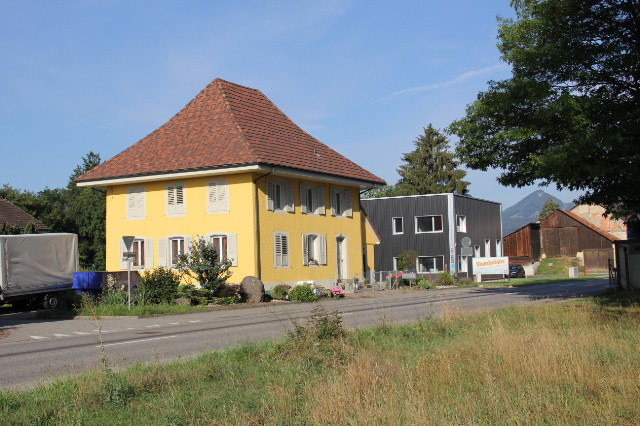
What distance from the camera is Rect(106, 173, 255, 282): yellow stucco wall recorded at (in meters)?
30.4

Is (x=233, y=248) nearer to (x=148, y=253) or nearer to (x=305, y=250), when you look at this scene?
(x=305, y=250)

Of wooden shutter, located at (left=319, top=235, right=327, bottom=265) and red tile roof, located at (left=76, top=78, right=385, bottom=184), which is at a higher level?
red tile roof, located at (left=76, top=78, right=385, bottom=184)

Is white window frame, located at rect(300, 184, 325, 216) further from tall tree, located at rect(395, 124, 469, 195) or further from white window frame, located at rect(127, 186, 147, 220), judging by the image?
tall tree, located at rect(395, 124, 469, 195)

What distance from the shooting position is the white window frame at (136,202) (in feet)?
111

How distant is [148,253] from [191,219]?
3.38m

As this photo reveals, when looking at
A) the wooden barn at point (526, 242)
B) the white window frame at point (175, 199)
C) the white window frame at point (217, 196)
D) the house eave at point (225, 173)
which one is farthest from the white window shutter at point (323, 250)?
the wooden barn at point (526, 242)

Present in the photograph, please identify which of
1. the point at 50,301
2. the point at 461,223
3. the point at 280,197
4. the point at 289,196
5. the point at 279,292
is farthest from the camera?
the point at 461,223

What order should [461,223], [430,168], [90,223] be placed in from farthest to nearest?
[430,168], [90,223], [461,223]

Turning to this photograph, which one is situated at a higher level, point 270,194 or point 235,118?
point 235,118

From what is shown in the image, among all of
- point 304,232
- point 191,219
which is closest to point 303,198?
point 304,232

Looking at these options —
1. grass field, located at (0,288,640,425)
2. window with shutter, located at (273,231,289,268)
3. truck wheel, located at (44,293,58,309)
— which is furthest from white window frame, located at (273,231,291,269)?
grass field, located at (0,288,640,425)

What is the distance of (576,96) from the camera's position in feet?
62.0

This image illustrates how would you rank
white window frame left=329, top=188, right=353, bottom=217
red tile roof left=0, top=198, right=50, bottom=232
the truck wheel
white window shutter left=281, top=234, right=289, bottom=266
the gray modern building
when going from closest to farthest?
1. the truck wheel
2. white window shutter left=281, top=234, right=289, bottom=266
3. white window frame left=329, top=188, right=353, bottom=217
4. red tile roof left=0, top=198, right=50, bottom=232
5. the gray modern building

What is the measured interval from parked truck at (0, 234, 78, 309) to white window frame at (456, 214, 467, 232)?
31366mm
